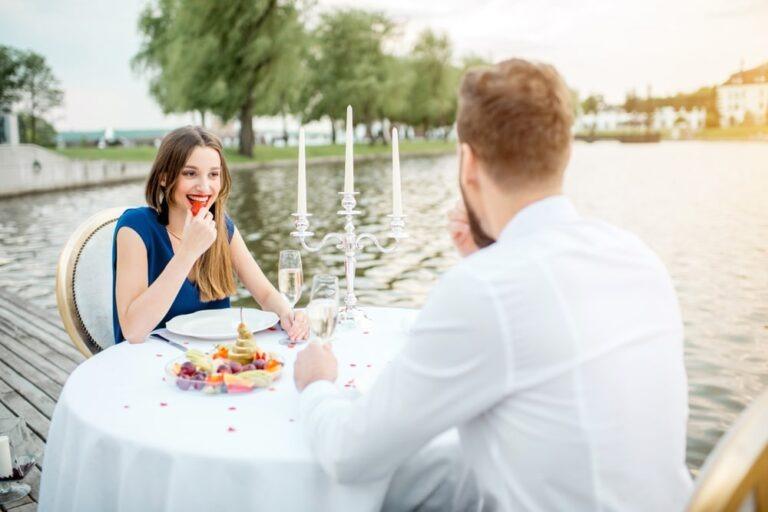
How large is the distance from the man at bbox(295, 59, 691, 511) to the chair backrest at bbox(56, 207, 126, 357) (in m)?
2.21

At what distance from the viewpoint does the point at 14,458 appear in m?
3.19

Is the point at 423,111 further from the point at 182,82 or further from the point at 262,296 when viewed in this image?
the point at 262,296

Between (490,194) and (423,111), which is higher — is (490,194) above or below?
below

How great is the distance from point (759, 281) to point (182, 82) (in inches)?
1089

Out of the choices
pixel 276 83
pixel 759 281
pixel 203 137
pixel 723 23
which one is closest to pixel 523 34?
pixel 723 23

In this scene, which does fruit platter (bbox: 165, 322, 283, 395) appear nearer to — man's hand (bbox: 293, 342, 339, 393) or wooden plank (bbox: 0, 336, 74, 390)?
man's hand (bbox: 293, 342, 339, 393)

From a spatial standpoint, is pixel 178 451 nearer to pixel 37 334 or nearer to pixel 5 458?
pixel 5 458

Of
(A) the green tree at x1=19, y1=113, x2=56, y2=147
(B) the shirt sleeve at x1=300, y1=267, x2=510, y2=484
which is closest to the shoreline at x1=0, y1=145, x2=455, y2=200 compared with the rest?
(A) the green tree at x1=19, y1=113, x2=56, y2=147

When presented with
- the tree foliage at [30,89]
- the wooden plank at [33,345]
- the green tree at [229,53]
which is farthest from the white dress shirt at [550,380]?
the tree foliage at [30,89]

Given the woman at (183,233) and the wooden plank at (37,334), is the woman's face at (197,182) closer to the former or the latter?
the woman at (183,233)

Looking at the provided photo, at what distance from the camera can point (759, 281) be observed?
10.8 m

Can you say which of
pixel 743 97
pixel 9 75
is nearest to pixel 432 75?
pixel 9 75

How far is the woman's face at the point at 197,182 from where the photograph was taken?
308cm

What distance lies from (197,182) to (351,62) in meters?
50.3
